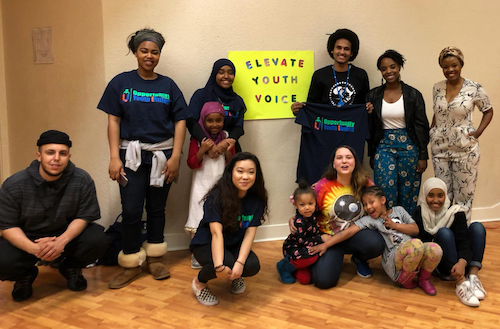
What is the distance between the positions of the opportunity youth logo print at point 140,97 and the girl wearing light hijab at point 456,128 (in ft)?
6.01

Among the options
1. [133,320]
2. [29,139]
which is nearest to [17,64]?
[29,139]

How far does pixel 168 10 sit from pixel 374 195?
192 centimetres

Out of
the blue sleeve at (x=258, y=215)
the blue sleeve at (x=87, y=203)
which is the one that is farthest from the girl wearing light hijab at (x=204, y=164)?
the blue sleeve at (x=87, y=203)

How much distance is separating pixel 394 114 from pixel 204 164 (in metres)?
1.34

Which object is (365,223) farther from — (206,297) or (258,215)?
(206,297)

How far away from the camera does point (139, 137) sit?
2.85m

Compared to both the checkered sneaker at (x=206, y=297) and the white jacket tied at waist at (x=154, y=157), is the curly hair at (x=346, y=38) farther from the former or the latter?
the checkered sneaker at (x=206, y=297)

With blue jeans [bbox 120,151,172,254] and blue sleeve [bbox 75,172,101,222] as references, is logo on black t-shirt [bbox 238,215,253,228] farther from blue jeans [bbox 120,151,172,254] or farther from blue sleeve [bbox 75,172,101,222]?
blue sleeve [bbox 75,172,101,222]

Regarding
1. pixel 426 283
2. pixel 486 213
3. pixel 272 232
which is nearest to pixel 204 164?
pixel 272 232

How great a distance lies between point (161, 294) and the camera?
105 inches

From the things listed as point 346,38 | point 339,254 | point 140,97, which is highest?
point 346,38

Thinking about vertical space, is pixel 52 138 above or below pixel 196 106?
below

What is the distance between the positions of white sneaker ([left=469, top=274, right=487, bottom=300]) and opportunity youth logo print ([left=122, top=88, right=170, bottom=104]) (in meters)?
2.04

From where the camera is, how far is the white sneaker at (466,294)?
246 centimetres
